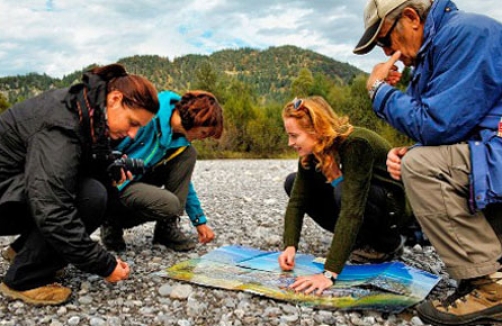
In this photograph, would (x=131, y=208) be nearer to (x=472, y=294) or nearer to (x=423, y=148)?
(x=423, y=148)

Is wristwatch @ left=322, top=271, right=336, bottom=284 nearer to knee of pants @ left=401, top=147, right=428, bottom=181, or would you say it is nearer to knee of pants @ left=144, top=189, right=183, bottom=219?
knee of pants @ left=401, top=147, right=428, bottom=181

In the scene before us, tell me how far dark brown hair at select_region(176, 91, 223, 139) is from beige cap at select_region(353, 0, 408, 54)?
4.26 feet

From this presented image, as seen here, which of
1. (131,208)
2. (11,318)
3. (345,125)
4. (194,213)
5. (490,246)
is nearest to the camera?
(490,246)

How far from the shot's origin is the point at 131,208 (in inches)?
137

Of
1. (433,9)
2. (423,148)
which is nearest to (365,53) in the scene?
(433,9)

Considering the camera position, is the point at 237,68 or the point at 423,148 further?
the point at 237,68

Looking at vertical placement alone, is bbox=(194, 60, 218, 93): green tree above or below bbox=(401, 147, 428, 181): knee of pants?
below

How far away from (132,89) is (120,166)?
72cm

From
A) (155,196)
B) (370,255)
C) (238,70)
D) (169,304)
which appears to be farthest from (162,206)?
(238,70)

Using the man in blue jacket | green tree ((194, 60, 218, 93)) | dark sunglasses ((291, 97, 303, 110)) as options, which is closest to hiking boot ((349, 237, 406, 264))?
the man in blue jacket

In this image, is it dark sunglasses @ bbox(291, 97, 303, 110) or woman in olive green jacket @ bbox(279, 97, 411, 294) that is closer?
woman in olive green jacket @ bbox(279, 97, 411, 294)

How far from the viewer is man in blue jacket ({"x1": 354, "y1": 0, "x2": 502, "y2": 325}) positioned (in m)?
2.19

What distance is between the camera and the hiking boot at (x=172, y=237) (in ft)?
12.5

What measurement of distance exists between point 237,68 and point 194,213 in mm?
139983
